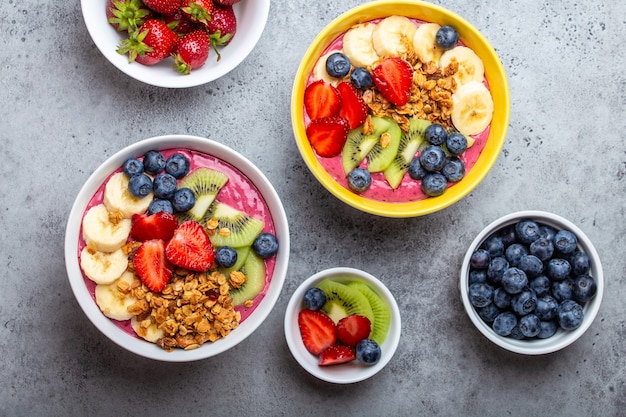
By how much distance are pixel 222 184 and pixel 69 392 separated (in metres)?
0.96

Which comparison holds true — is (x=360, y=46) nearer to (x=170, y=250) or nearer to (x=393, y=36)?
(x=393, y=36)

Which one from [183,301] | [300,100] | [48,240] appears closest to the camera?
[183,301]

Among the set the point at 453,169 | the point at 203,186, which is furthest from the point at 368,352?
the point at 203,186

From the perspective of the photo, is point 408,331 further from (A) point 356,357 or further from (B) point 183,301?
(B) point 183,301

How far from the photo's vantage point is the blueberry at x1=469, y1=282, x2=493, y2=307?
7.95 ft

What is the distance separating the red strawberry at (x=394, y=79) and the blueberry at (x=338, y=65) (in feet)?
0.31

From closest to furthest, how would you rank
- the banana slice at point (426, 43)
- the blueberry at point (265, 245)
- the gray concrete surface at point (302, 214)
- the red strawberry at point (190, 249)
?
the red strawberry at point (190, 249)
the blueberry at point (265, 245)
the banana slice at point (426, 43)
the gray concrete surface at point (302, 214)

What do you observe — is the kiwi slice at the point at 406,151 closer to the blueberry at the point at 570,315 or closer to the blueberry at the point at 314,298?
the blueberry at the point at 314,298

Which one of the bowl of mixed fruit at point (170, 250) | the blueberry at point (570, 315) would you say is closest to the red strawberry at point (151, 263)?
A: the bowl of mixed fruit at point (170, 250)

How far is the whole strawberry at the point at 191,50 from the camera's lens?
238cm

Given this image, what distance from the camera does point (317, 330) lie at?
8.03ft

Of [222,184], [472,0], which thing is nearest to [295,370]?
[222,184]

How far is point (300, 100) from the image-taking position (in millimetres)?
2383

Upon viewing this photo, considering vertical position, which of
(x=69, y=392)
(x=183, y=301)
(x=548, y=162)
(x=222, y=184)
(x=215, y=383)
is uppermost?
(x=548, y=162)
